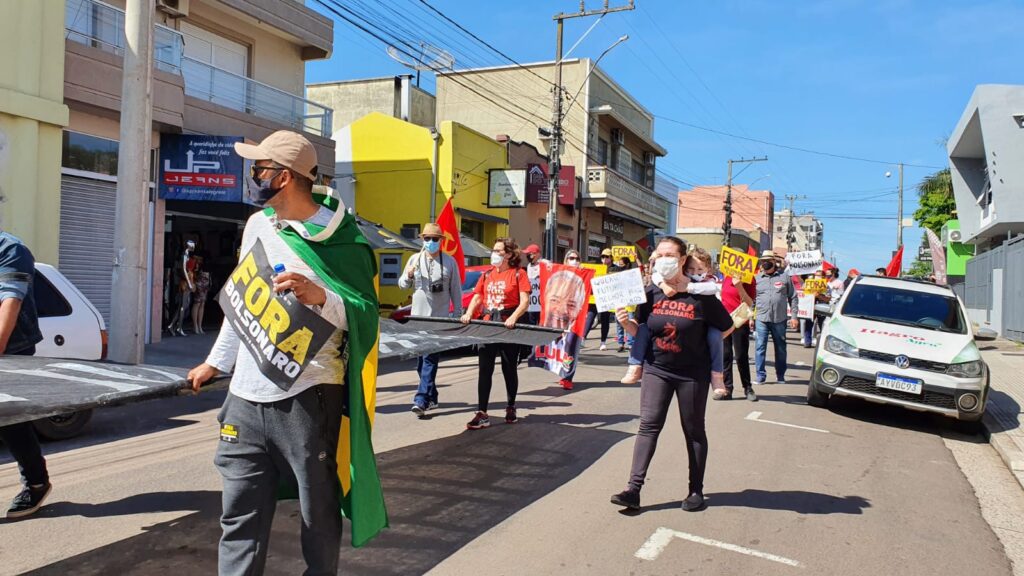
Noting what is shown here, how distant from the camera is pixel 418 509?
4871mm

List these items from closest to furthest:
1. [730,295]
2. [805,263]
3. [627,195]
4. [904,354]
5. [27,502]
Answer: [27,502]
[904,354]
[730,295]
[805,263]
[627,195]

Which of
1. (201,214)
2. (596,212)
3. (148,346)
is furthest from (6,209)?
(596,212)

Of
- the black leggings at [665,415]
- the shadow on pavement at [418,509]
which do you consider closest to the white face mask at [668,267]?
the black leggings at [665,415]

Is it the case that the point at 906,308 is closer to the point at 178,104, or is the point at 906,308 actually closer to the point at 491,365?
the point at 491,365

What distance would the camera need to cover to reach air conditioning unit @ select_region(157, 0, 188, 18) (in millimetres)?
14680

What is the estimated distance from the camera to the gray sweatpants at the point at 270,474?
106 inches

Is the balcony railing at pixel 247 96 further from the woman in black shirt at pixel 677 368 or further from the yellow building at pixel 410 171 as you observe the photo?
the woman in black shirt at pixel 677 368

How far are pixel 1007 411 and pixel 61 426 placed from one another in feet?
34.3

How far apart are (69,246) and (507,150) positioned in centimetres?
1885

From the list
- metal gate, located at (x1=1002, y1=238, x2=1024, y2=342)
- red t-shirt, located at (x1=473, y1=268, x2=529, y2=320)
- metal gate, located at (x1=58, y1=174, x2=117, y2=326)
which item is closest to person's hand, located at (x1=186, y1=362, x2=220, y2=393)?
red t-shirt, located at (x1=473, y1=268, x2=529, y2=320)

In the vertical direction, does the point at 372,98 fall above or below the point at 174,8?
above

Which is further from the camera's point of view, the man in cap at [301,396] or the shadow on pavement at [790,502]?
the shadow on pavement at [790,502]

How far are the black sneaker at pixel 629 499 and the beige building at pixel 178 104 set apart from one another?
31.6ft

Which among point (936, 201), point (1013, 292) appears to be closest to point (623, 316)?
point (1013, 292)
